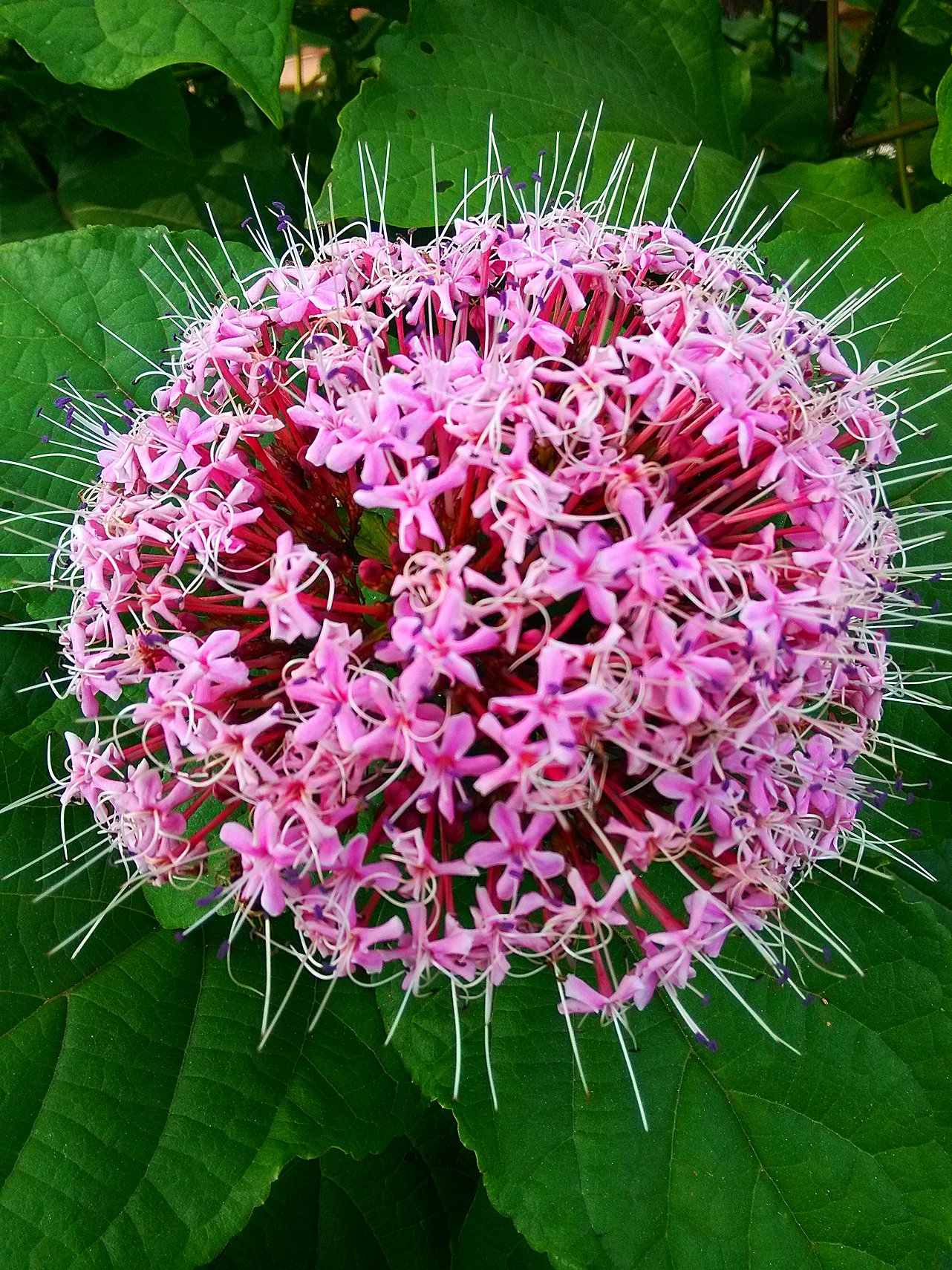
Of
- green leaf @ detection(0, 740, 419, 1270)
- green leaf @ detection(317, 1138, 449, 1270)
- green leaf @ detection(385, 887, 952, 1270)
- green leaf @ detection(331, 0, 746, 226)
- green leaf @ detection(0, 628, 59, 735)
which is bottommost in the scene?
green leaf @ detection(317, 1138, 449, 1270)

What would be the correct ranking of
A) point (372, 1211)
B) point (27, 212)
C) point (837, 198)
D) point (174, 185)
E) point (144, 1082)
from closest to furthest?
point (144, 1082), point (372, 1211), point (837, 198), point (27, 212), point (174, 185)

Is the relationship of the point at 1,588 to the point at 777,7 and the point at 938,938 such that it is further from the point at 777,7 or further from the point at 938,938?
the point at 777,7

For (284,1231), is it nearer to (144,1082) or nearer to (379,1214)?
(379,1214)

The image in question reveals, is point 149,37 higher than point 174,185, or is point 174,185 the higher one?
point 149,37

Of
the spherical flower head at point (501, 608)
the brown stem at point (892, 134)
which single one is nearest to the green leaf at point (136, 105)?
the spherical flower head at point (501, 608)

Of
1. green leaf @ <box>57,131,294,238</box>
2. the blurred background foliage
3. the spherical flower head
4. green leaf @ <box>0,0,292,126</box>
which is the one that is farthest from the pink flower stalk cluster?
green leaf @ <box>57,131,294,238</box>

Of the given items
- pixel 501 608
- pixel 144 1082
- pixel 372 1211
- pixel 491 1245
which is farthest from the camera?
pixel 372 1211

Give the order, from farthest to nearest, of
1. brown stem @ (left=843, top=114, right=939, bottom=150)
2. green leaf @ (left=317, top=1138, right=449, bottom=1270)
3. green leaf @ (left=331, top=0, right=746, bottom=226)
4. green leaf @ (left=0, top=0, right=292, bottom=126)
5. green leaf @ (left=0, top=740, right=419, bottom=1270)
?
brown stem @ (left=843, top=114, right=939, bottom=150)
green leaf @ (left=331, top=0, right=746, bottom=226)
green leaf @ (left=317, top=1138, right=449, bottom=1270)
green leaf @ (left=0, top=0, right=292, bottom=126)
green leaf @ (left=0, top=740, right=419, bottom=1270)

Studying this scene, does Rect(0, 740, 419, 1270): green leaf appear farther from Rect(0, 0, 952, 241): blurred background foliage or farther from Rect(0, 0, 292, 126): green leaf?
Rect(0, 0, 952, 241): blurred background foliage

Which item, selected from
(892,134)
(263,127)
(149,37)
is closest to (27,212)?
(263,127)
